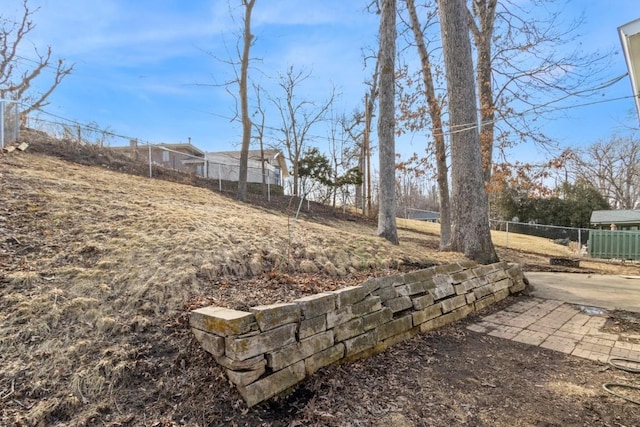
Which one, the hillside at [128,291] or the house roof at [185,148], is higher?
the house roof at [185,148]

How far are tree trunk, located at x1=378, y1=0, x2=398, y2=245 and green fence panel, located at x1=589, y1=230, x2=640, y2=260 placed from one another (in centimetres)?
1182

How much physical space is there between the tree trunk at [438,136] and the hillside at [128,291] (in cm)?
439

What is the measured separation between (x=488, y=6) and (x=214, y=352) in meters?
11.6

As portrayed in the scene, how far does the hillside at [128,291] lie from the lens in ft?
6.37

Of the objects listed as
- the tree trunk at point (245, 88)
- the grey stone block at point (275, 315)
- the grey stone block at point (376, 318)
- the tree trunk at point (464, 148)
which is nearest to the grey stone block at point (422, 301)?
the grey stone block at point (376, 318)

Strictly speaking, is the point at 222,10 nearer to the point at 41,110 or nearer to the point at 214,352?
the point at 41,110

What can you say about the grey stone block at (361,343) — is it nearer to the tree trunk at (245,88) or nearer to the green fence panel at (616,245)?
the tree trunk at (245,88)

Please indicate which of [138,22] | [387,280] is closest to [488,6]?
[138,22]

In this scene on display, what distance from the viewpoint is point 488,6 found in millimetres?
10047

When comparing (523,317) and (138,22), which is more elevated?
(138,22)

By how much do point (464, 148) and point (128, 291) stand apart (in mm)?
5238

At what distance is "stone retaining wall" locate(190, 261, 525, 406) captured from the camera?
210 cm

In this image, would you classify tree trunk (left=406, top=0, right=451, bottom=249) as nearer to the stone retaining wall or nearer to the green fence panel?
the stone retaining wall

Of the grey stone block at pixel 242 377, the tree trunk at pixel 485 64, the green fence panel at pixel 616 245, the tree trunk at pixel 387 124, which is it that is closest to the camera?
the grey stone block at pixel 242 377
